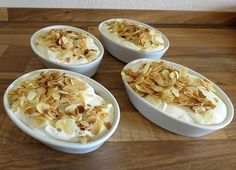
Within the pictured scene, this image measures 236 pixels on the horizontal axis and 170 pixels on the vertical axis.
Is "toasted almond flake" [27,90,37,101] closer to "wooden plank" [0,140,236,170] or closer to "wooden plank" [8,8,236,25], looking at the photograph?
"wooden plank" [0,140,236,170]

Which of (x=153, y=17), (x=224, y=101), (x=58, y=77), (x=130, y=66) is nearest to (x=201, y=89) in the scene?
Result: (x=224, y=101)

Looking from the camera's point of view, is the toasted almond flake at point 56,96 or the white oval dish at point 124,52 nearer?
the toasted almond flake at point 56,96

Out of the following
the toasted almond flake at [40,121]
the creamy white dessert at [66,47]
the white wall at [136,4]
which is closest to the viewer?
the toasted almond flake at [40,121]

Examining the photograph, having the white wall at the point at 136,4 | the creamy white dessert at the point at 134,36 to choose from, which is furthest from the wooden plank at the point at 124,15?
the creamy white dessert at the point at 134,36

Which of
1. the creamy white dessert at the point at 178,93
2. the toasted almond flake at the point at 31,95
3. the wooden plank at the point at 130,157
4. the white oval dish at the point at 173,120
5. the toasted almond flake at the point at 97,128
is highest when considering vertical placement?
the toasted almond flake at the point at 31,95

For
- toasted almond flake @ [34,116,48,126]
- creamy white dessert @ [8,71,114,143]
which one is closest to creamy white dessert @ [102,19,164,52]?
creamy white dessert @ [8,71,114,143]

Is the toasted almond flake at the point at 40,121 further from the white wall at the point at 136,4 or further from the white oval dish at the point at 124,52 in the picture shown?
the white wall at the point at 136,4

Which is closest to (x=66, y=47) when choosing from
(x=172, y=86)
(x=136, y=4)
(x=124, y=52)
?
(x=124, y=52)

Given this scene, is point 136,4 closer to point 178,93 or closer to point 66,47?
point 66,47
